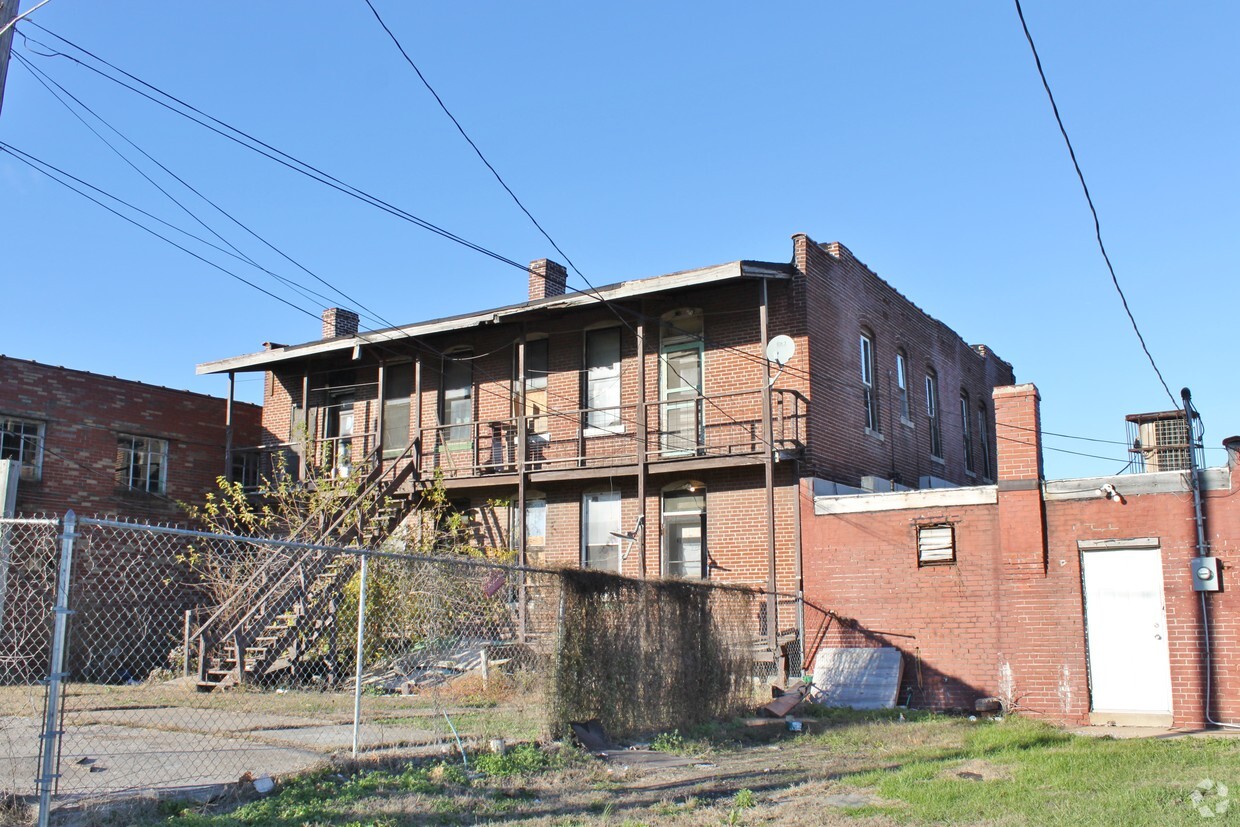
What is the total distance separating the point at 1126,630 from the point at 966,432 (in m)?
11.7

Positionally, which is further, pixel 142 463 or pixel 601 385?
pixel 142 463

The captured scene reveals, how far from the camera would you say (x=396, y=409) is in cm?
2295

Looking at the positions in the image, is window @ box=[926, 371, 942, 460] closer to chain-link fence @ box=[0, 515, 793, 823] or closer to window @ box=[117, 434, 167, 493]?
chain-link fence @ box=[0, 515, 793, 823]

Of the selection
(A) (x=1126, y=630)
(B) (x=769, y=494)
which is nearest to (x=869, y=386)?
(B) (x=769, y=494)

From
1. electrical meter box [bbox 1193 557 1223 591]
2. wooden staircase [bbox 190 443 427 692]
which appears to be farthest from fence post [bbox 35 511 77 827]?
electrical meter box [bbox 1193 557 1223 591]

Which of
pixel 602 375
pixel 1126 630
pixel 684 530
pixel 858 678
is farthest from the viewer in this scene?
pixel 602 375

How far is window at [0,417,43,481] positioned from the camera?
20.1 metres

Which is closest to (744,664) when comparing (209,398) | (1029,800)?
(1029,800)

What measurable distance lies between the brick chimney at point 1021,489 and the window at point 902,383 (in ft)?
21.1

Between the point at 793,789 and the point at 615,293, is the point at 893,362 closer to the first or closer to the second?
the point at 615,293

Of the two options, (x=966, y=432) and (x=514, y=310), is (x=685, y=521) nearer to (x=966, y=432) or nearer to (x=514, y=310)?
(x=514, y=310)

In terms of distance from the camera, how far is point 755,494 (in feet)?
58.3

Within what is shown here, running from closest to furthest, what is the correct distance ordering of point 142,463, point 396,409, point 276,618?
point 276,618
point 142,463
point 396,409

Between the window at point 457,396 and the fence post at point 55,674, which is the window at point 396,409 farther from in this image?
the fence post at point 55,674
